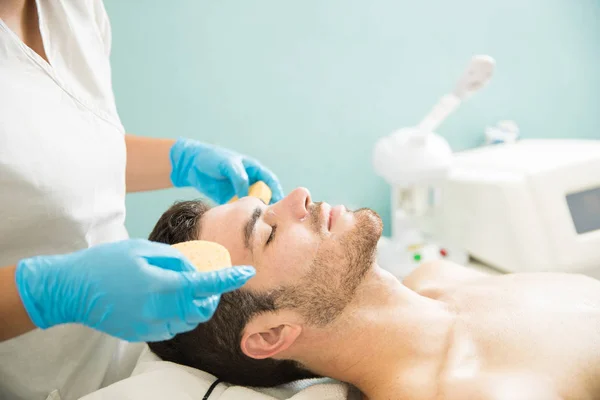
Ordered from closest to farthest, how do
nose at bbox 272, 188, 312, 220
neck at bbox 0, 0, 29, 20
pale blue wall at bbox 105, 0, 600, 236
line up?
neck at bbox 0, 0, 29, 20 → nose at bbox 272, 188, 312, 220 → pale blue wall at bbox 105, 0, 600, 236

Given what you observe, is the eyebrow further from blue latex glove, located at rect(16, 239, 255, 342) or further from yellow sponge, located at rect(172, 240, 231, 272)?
blue latex glove, located at rect(16, 239, 255, 342)

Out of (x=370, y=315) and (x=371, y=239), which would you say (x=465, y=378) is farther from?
(x=371, y=239)

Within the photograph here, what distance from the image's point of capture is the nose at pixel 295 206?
1.15 metres

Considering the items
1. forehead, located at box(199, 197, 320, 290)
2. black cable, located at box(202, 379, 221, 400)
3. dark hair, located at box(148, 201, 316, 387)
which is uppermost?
forehead, located at box(199, 197, 320, 290)

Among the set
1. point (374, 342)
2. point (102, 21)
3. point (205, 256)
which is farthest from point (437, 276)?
point (102, 21)

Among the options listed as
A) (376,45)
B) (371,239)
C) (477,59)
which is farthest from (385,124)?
(371,239)

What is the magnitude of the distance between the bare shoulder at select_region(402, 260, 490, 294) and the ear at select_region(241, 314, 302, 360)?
0.50 metres

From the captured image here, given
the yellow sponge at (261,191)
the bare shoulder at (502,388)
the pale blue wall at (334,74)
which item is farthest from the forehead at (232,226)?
the pale blue wall at (334,74)

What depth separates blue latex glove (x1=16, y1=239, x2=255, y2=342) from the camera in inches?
29.4

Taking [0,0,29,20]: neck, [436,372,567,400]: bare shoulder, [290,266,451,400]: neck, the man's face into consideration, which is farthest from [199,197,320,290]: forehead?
[0,0,29,20]: neck

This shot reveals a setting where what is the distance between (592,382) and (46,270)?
3.44ft

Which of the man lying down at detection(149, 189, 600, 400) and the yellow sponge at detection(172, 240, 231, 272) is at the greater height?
the yellow sponge at detection(172, 240, 231, 272)

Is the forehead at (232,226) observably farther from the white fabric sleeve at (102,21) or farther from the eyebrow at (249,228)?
the white fabric sleeve at (102,21)

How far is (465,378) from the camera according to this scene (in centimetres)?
97
